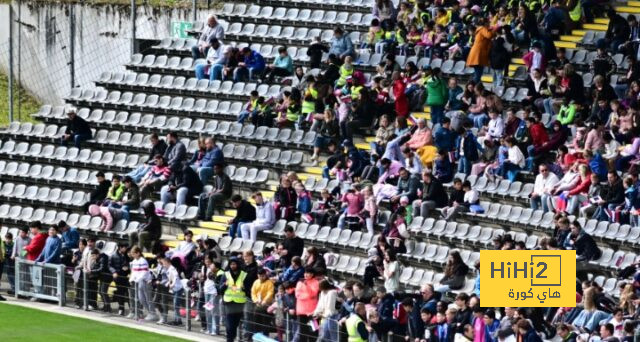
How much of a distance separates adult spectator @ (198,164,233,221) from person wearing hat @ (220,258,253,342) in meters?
4.90

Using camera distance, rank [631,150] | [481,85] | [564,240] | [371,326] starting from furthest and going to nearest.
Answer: [481,85], [631,150], [564,240], [371,326]

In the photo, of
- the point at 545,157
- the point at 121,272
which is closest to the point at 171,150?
the point at 121,272

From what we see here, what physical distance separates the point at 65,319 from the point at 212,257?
2650mm

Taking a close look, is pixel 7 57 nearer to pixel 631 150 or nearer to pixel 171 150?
pixel 171 150

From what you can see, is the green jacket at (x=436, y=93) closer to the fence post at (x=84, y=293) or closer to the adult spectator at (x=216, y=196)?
the adult spectator at (x=216, y=196)

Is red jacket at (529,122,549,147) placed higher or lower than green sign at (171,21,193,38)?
lower

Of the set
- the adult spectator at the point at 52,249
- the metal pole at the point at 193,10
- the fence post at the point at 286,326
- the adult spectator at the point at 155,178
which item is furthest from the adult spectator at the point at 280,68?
the fence post at the point at 286,326

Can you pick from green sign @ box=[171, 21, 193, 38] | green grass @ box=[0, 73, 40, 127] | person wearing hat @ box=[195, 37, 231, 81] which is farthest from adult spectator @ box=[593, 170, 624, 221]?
green grass @ box=[0, 73, 40, 127]

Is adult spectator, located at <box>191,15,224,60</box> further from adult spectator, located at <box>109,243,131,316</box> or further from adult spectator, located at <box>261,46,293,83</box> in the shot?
adult spectator, located at <box>109,243,131,316</box>

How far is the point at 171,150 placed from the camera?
114 ft

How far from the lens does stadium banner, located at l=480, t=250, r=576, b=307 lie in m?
22.3

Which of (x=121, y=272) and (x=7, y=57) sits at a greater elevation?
(x=7, y=57)

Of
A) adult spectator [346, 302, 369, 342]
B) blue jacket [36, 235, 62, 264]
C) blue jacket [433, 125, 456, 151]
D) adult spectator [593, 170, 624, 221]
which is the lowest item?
adult spectator [346, 302, 369, 342]

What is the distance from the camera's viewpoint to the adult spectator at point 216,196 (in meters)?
33.6
